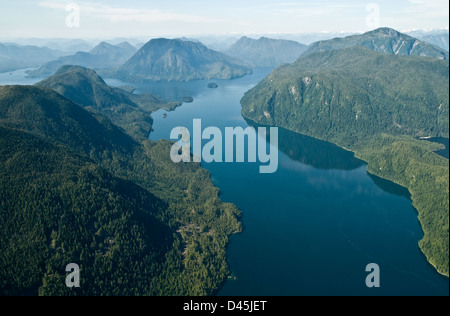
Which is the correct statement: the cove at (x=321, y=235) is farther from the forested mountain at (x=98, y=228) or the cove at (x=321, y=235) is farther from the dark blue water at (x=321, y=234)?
the forested mountain at (x=98, y=228)

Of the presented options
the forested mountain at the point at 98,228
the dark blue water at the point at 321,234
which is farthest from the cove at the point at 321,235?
the forested mountain at the point at 98,228

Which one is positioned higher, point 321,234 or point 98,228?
point 98,228

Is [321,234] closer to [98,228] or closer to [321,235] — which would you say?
[321,235]

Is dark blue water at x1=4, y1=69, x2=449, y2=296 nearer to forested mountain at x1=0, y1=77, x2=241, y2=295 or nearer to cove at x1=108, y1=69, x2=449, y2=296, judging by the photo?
cove at x1=108, y1=69, x2=449, y2=296

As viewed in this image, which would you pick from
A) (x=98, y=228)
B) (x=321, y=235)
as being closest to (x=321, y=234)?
(x=321, y=235)

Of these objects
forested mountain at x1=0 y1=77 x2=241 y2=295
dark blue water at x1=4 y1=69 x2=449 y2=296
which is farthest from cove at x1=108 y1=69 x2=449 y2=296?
forested mountain at x1=0 y1=77 x2=241 y2=295

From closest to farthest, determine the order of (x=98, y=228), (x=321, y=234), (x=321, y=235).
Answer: (x=98, y=228) → (x=321, y=235) → (x=321, y=234)
